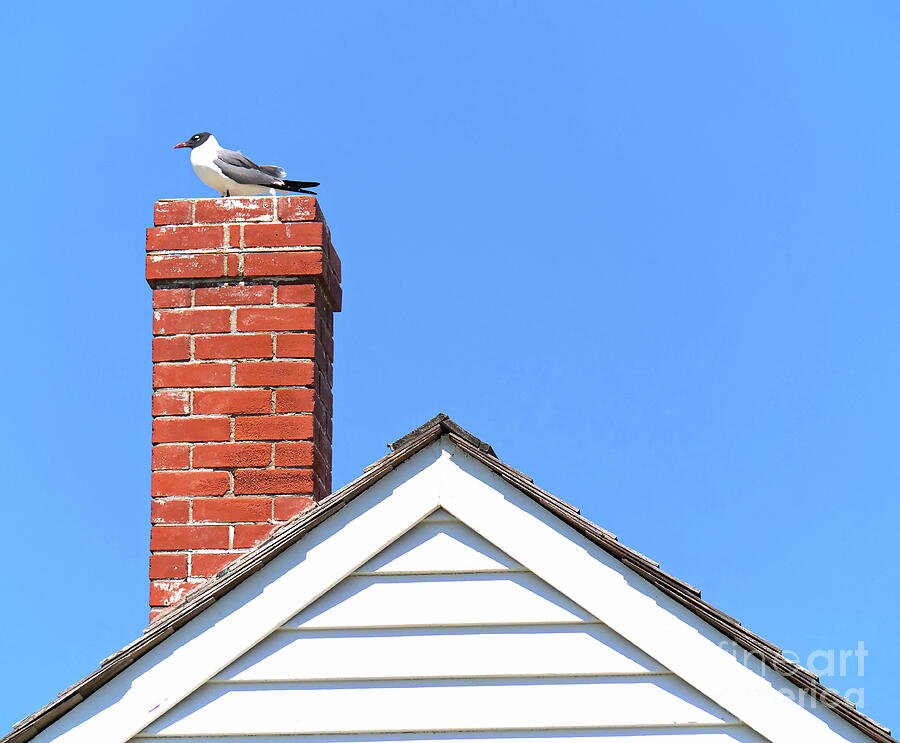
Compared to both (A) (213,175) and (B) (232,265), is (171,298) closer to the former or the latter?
(B) (232,265)


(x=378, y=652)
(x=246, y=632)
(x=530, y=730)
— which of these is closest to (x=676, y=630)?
(x=530, y=730)

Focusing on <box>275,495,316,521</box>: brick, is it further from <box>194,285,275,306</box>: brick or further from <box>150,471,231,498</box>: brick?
<box>194,285,275,306</box>: brick

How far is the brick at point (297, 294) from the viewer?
5.68 metres

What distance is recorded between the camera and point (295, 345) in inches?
222

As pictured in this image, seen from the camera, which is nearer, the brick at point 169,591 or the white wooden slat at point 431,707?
the white wooden slat at point 431,707

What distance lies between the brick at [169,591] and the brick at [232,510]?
274 mm

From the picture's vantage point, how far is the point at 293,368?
221 inches

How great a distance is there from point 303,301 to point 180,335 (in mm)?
560

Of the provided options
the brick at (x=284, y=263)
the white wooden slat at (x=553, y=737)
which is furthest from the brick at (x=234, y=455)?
the white wooden slat at (x=553, y=737)

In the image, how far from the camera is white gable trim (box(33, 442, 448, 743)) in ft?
13.4

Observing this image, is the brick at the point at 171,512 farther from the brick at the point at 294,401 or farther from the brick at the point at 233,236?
the brick at the point at 233,236

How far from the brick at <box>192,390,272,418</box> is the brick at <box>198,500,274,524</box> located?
0.28 metres

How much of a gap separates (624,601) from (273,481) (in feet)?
6.18

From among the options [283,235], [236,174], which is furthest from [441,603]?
[236,174]
